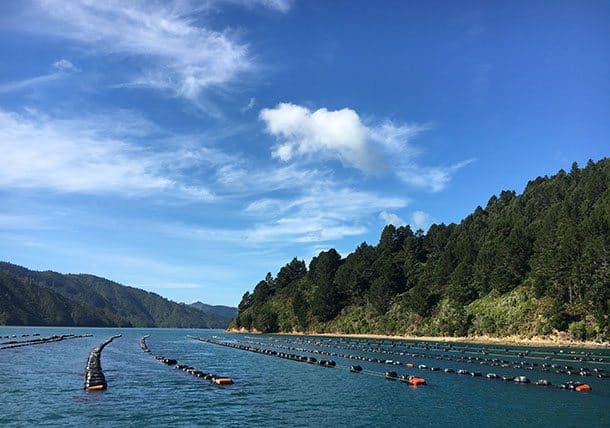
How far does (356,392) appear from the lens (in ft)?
226

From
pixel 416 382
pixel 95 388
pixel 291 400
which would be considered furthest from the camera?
pixel 416 382

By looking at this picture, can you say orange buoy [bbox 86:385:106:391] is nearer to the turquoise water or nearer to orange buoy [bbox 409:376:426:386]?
the turquoise water

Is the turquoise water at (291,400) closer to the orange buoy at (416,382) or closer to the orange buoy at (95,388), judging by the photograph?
the orange buoy at (95,388)

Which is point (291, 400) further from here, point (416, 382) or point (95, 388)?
point (95, 388)

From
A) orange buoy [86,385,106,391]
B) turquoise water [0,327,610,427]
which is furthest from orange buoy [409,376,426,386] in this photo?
orange buoy [86,385,106,391]

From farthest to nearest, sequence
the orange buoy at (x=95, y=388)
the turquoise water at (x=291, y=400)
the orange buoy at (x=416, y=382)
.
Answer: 1. the orange buoy at (x=416, y=382)
2. the orange buoy at (x=95, y=388)
3. the turquoise water at (x=291, y=400)

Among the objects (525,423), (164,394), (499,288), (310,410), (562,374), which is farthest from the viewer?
(499,288)

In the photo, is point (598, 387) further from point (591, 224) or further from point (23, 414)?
point (591, 224)

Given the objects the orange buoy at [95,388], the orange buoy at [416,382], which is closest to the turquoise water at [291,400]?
the orange buoy at [95,388]

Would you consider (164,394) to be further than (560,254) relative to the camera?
No

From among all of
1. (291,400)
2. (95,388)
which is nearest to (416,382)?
(291,400)

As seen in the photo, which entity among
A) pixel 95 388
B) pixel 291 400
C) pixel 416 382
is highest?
pixel 95 388

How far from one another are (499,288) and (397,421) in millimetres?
154746

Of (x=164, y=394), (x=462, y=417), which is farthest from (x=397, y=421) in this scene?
(x=164, y=394)
